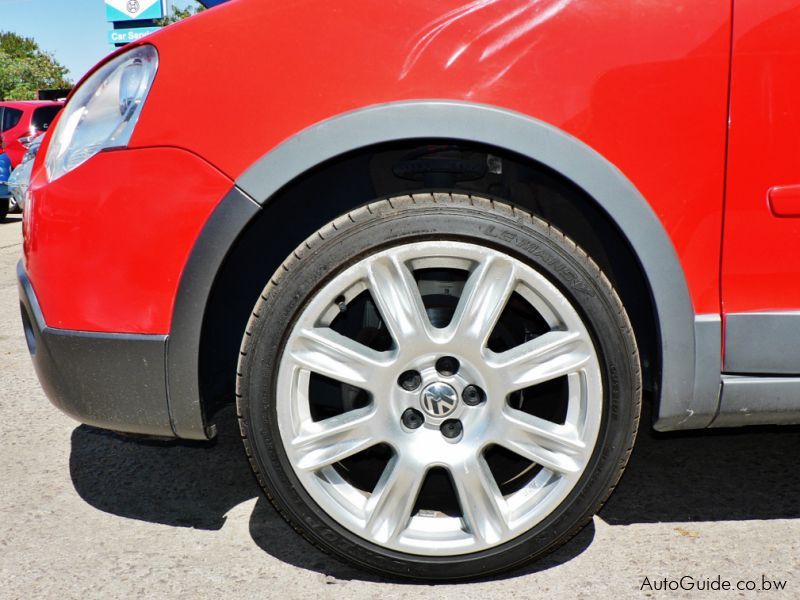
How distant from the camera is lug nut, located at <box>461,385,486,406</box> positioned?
→ 1833 millimetres

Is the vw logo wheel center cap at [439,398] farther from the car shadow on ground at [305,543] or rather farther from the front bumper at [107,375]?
the front bumper at [107,375]

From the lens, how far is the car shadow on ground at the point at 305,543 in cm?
222

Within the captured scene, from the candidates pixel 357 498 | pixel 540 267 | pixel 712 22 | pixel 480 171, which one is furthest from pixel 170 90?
pixel 712 22

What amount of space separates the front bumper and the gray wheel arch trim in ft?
1.50

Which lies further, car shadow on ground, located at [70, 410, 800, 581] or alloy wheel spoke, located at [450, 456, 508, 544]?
car shadow on ground, located at [70, 410, 800, 581]

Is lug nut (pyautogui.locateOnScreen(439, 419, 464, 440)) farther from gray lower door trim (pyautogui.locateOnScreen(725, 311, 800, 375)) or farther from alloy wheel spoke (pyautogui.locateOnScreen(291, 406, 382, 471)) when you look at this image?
gray lower door trim (pyautogui.locateOnScreen(725, 311, 800, 375))

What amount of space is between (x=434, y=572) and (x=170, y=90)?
1249 mm

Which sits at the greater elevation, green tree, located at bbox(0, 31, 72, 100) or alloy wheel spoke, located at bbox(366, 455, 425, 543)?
alloy wheel spoke, located at bbox(366, 455, 425, 543)

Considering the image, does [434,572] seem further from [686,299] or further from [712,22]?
[712,22]

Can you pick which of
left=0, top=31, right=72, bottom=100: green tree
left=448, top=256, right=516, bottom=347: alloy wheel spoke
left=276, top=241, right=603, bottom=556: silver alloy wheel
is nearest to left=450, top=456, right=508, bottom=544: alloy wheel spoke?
left=276, top=241, right=603, bottom=556: silver alloy wheel

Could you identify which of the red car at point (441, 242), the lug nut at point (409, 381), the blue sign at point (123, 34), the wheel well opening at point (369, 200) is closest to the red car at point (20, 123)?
the blue sign at point (123, 34)

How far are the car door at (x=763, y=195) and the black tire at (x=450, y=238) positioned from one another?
0.26m

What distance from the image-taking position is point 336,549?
1886mm

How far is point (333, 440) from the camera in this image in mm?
1864
